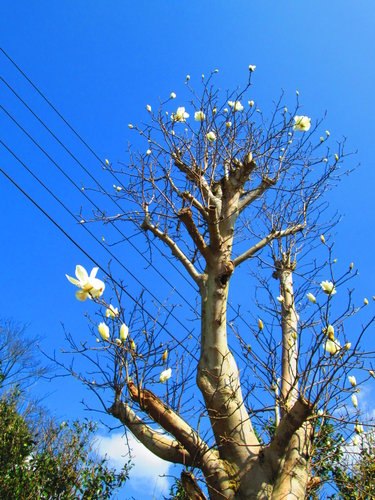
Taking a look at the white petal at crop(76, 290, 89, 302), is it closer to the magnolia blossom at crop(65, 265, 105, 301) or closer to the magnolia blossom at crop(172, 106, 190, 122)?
the magnolia blossom at crop(65, 265, 105, 301)

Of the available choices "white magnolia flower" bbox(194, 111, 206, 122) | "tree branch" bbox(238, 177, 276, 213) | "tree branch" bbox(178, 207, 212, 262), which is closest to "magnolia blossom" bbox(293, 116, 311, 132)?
"tree branch" bbox(238, 177, 276, 213)

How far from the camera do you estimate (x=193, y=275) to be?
323cm

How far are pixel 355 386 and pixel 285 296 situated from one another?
1427 millimetres

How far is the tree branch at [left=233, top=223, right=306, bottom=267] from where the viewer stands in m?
3.38

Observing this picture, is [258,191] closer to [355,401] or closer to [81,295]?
[355,401]

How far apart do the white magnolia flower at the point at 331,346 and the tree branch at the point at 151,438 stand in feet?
3.37

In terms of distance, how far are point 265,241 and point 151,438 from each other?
1834mm

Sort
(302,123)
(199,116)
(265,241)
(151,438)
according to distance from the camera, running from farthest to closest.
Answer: (199,116), (302,123), (265,241), (151,438)

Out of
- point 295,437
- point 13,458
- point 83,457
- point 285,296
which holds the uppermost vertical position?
point 285,296

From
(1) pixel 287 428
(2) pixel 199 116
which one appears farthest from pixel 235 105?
(1) pixel 287 428

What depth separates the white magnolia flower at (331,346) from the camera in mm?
2326

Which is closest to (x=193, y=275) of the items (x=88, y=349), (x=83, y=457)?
(x=88, y=349)

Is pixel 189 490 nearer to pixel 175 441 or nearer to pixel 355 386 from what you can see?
pixel 175 441

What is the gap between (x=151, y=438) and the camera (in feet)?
8.46
